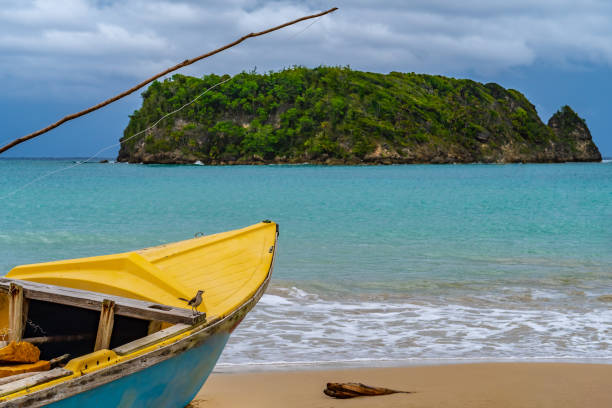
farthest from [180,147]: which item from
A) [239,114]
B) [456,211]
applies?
[456,211]

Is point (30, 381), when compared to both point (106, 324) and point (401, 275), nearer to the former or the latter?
point (106, 324)

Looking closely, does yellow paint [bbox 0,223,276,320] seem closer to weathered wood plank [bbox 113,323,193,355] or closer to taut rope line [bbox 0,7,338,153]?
weathered wood plank [bbox 113,323,193,355]

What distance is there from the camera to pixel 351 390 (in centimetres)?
497

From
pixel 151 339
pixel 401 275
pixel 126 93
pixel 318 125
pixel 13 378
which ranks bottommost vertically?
pixel 401 275

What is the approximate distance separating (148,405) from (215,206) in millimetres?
26216

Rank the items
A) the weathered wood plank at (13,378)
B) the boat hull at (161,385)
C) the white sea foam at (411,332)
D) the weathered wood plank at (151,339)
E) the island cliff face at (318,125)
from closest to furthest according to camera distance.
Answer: the boat hull at (161,385) → the weathered wood plank at (13,378) → the weathered wood plank at (151,339) → the white sea foam at (411,332) → the island cliff face at (318,125)

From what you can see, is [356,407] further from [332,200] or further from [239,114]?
[239,114]

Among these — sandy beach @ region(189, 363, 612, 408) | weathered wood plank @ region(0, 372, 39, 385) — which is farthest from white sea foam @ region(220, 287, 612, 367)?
weathered wood plank @ region(0, 372, 39, 385)

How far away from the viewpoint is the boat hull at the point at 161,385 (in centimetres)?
306

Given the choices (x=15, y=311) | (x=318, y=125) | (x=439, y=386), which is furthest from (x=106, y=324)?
(x=318, y=125)

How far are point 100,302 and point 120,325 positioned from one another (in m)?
0.33

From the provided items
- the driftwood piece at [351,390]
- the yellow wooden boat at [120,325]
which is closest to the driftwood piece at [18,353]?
the yellow wooden boat at [120,325]

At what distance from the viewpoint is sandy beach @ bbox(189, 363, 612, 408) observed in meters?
4.89

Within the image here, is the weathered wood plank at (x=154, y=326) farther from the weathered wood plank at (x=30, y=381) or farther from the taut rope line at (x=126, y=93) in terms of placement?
the taut rope line at (x=126, y=93)
